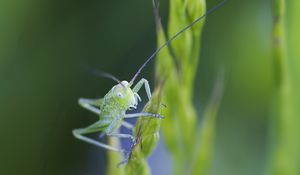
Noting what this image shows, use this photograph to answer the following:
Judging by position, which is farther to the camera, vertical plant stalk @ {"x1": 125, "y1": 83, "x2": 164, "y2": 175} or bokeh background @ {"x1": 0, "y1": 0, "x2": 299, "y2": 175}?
bokeh background @ {"x1": 0, "y1": 0, "x2": 299, "y2": 175}

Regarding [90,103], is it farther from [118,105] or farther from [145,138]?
[145,138]

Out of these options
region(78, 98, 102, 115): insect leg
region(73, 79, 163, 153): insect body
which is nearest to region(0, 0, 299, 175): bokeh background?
region(78, 98, 102, 115): insect leg

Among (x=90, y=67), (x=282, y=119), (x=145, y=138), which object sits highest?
(x=90, y=67)

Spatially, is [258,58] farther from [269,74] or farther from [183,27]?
[183,27]

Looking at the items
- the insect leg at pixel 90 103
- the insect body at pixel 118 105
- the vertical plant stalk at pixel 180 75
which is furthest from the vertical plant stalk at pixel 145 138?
the insect leg at pixel 90 103

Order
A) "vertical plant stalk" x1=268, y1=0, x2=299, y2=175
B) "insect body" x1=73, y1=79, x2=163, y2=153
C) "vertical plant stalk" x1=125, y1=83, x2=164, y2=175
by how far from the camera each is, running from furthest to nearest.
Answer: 1. "insect body" x1=73, y1=79, x2=163, y2=153
2. "vertical plant stalk" x1=268, y1=0, x2=299, y2=175
3. "vertical plant stalk" x1=125, y1=83, x2=164, y2=175

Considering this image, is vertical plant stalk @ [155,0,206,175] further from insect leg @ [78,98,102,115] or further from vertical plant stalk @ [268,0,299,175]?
insect leg @ [78,98,102,115]

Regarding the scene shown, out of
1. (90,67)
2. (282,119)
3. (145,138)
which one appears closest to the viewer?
(145,138)

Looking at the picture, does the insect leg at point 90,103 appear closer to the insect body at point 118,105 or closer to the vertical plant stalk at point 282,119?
the insect body at point 118,105

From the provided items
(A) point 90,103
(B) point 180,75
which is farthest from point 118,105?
(B) point 180,75
